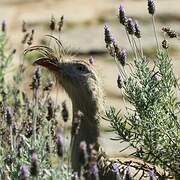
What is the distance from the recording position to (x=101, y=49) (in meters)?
8.55

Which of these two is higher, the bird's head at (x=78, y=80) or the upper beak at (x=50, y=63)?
the upper beak at (x=50, y=63)

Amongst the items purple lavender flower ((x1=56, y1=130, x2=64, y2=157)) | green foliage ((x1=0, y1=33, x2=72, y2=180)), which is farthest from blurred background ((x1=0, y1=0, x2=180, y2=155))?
purple lavender flower ((x1=56, y1=130, x2=64, y2=157))

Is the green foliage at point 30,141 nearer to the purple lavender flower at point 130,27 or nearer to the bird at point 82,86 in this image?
the bird at point 82,86

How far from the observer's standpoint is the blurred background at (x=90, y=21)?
839 centimetres

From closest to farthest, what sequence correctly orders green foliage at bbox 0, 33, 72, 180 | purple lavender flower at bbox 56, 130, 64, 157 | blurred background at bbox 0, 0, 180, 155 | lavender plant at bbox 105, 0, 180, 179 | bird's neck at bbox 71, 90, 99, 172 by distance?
purple lavender flower at bbox 56, 130, 64, 157, green foliage at bbox 0, 33, 72, 180, lavender plant at bbox 105, 0, 180, 179, bird's neck at bbox 71, 90, 99, 172, blurred background at bbox 0, 0, 180, 155

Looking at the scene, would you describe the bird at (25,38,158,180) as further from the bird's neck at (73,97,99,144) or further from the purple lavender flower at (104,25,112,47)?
the purple lavender flower at (104,25,112,47)

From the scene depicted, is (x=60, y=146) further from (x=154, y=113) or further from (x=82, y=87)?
(x=82, y=87)

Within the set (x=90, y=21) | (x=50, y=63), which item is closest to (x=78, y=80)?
(x=50, y=63)

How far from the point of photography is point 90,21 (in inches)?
372

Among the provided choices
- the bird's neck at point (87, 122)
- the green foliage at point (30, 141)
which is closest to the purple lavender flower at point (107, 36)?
the green foliage at point (30, 141)

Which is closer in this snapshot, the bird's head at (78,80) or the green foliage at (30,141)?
the green foliage at (30,141)

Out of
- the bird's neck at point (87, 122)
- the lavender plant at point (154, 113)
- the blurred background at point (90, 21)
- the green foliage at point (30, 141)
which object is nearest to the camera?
the green foliage at point (30, 141)

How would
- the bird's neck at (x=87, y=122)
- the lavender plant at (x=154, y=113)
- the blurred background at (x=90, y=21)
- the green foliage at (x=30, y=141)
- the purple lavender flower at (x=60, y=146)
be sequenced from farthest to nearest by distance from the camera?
the blurred background at (x=90, y=21), the bird's neck at (x=87, y=122), the lavender plant at (x=154, y=113), the green foliage at (x=30, y=141), the purple lavender flower at (x=60, y=146)

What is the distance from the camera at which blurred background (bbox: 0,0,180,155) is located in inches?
330
